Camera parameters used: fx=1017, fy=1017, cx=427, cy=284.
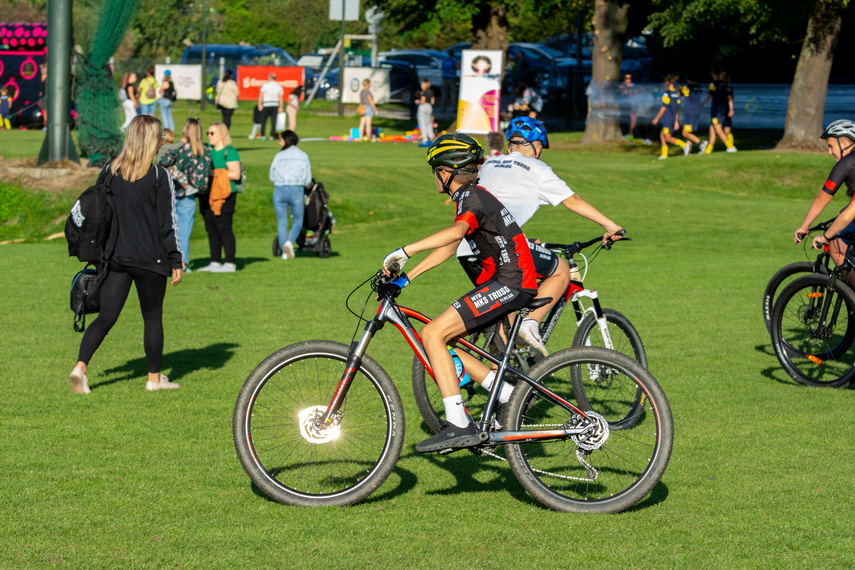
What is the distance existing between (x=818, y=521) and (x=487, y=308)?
1919 millimetres

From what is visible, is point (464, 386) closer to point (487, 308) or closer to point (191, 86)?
point (487, 308)

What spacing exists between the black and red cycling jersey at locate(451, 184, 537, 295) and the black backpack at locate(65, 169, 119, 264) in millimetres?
3071

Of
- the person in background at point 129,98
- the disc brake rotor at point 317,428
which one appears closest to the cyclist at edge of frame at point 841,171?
the disc brake rotor at point 317,428

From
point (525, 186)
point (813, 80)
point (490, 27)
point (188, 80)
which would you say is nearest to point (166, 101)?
point (490, 27)

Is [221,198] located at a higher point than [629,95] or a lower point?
lower

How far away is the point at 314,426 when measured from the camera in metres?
5.14

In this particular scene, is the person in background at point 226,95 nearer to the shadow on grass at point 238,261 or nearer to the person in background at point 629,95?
the person in background at point 629,95

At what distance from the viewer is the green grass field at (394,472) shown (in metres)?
4.56

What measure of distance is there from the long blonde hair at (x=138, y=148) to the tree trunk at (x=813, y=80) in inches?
908

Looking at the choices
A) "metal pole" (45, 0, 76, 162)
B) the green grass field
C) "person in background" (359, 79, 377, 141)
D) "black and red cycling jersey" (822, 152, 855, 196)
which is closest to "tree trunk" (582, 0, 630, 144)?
"person in background" (359, 79, 377, 141)

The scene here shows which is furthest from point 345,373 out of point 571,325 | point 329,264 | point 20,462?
point 329,264

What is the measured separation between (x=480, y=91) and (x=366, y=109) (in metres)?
3.91

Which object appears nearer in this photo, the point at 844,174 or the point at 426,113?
the point at 844,174

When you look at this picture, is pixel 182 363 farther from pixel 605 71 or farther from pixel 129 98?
pixel 605 71
